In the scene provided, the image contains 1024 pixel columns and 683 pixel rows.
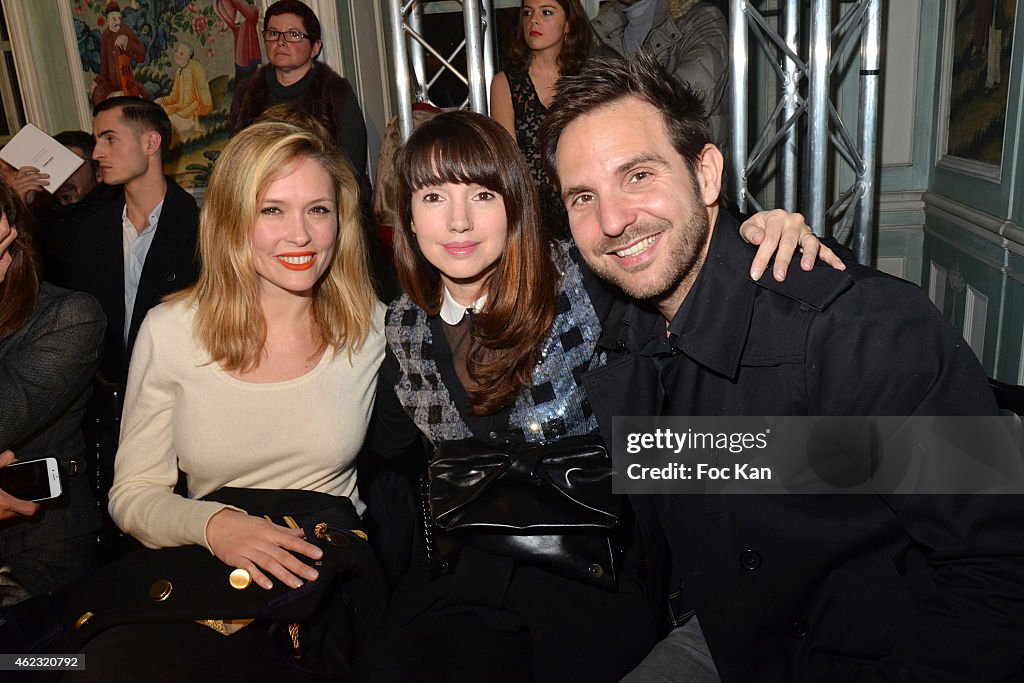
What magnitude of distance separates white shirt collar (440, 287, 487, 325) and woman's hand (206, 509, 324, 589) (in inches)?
26.0

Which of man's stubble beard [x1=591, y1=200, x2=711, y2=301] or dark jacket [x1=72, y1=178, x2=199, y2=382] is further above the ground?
man's stubble beard [x1=591, y1=200, x2=711, y2=301]

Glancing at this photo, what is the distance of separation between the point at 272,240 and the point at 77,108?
5.38 metres

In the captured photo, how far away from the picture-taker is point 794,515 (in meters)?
1.50

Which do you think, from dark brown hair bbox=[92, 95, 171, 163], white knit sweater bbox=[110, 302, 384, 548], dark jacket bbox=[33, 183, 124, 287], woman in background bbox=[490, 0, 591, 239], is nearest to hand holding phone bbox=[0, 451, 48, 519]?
white knit sweater bbox=[110, 302, 384, 548]

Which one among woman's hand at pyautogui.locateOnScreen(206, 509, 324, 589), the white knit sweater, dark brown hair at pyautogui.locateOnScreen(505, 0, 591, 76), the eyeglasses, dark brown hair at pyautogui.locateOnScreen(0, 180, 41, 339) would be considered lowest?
woman's hand at pyautogui.locateOnScreen(206, 509, 324, 589)

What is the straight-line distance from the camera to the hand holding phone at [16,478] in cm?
206

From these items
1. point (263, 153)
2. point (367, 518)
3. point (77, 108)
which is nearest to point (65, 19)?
point (77, 108)

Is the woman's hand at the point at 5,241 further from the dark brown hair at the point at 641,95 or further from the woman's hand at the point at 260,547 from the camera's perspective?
the dark brown hair at the point at 641,95

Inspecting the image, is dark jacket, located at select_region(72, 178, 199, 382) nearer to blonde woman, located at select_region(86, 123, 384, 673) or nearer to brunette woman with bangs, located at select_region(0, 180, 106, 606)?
brunette woman with bangs, located at select_region(0, 180, 106, 606)

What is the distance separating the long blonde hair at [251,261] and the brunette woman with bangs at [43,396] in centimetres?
36

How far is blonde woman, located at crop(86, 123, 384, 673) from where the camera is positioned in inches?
81.6

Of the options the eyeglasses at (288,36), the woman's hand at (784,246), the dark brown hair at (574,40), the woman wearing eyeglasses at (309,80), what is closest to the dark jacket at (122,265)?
the woman wearing eyeglasses at (309,80)

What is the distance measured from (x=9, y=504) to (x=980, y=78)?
12.9ft

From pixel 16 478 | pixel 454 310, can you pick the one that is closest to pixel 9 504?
pixel 16 478
